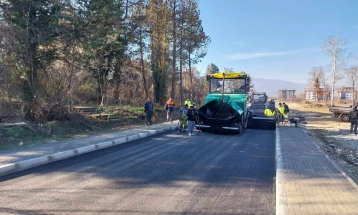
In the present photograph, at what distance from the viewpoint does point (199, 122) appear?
1445 cm

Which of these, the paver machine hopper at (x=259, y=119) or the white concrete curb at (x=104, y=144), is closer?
the white concrete curb at (x=104, y=144)

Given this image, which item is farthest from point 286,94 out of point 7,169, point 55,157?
point 7,169

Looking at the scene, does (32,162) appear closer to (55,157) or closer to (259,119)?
(55,157)

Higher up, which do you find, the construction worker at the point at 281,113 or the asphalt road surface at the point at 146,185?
the construction worker at the point at 281,113

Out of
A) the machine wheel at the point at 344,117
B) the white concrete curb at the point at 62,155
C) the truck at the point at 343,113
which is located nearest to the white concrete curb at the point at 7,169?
the white concrete curb at the point at 62,155

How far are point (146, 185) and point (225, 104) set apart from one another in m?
9.38

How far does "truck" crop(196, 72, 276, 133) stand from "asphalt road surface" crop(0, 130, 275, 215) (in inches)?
182

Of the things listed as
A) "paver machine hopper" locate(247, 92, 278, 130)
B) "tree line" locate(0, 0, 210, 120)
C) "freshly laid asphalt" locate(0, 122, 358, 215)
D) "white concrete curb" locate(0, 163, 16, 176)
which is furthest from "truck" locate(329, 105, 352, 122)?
"white concrete curb" locate(0, 163, 16, 176)

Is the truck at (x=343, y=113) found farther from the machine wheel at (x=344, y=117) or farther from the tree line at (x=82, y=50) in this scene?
the tree line at (x=82, y=50)

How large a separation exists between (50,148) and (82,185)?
3729mm

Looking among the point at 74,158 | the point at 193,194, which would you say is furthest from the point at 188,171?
the point at 74,158

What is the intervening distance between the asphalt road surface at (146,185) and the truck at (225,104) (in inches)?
182

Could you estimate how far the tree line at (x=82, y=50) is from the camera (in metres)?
12.3

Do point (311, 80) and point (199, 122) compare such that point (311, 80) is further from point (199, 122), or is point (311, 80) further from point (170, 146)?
point (170, 146)
